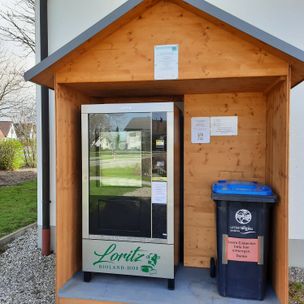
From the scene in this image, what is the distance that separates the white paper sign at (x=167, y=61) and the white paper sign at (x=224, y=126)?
0.98 meters

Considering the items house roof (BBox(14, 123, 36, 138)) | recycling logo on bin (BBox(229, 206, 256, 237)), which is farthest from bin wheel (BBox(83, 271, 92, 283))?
house roof (BBox(14, 123, 36, 138))

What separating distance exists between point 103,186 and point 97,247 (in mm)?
608

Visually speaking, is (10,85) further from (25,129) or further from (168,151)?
(168,151)

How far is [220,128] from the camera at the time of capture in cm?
325

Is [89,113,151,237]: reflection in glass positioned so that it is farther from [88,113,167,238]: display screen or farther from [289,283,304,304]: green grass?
[289,283,304,304]: green grass

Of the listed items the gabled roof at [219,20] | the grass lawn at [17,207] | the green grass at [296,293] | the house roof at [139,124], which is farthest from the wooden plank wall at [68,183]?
the grass lawn at [17,207]

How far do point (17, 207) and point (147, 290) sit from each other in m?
→ 4.92

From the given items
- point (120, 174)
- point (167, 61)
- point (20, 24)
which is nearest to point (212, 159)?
point (120, 174)

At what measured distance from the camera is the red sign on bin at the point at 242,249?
103 inches

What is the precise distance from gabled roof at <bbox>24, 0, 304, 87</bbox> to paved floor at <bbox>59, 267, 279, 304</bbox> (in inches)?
79.7

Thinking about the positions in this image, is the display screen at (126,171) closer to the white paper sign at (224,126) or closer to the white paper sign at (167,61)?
the white paper sign at (167,61)

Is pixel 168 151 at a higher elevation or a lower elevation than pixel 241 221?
higher

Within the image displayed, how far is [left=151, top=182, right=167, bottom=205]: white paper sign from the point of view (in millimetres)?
2744

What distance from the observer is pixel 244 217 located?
264 centimetres
